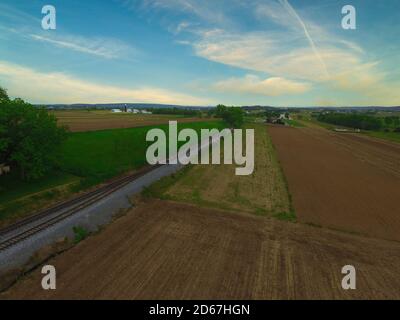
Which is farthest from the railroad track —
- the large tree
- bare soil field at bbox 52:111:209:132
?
bare soil field at bbox 52:111:209:132

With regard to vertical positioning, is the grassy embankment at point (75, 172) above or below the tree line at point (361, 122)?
below

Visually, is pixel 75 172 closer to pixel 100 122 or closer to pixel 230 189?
pixel 230 189

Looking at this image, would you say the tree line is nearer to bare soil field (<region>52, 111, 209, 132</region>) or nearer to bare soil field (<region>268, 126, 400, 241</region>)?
bare soil field (<region>268, 126, 400, 241</region>)

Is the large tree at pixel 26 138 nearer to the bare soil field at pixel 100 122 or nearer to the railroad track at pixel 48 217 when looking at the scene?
the railroad track at pixel 48 217

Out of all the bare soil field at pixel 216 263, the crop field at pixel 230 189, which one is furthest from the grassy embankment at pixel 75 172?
the bare soil field at pixel 216 263

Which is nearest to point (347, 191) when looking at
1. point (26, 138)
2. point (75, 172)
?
point (75, 172)

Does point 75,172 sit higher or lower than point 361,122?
lower
